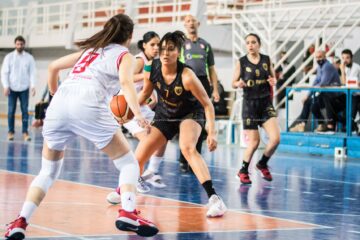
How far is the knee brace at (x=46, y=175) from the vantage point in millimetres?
7125

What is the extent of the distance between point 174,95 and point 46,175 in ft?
10.1

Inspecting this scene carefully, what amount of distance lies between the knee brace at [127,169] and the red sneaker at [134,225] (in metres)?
0.25

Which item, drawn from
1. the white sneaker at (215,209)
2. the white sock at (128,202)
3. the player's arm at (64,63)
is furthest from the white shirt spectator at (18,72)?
the white sock at (128,202)

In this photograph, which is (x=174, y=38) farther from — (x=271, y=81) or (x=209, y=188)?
(x=271, y=81)

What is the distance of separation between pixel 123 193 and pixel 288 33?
17765 millimetres

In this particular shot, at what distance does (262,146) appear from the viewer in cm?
2072

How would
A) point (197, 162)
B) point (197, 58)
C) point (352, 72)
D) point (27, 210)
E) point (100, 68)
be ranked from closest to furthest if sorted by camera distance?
point (27, 210)
point (100, 68)
point (197, 162)
point (197, 58)
point (352, 72)

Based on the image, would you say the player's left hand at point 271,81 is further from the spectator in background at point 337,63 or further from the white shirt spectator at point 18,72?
the white shirt spectator at point 18,72

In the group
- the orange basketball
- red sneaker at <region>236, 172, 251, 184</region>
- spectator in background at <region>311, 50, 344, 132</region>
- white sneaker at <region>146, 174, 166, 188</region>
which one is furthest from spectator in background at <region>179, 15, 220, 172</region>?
spectator in background at <region>311, 50, 344, 132</region>

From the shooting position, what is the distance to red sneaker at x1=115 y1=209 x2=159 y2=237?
7090 millimetres

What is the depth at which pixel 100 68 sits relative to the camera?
725 cm

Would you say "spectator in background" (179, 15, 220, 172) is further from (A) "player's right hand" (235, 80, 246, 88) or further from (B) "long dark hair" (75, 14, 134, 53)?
(B) "long dark hair" (75, 14, 134, 53)

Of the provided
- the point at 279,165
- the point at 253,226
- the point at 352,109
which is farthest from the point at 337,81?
the point at 253,226

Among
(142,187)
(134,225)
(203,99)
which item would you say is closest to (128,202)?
(134,225)
